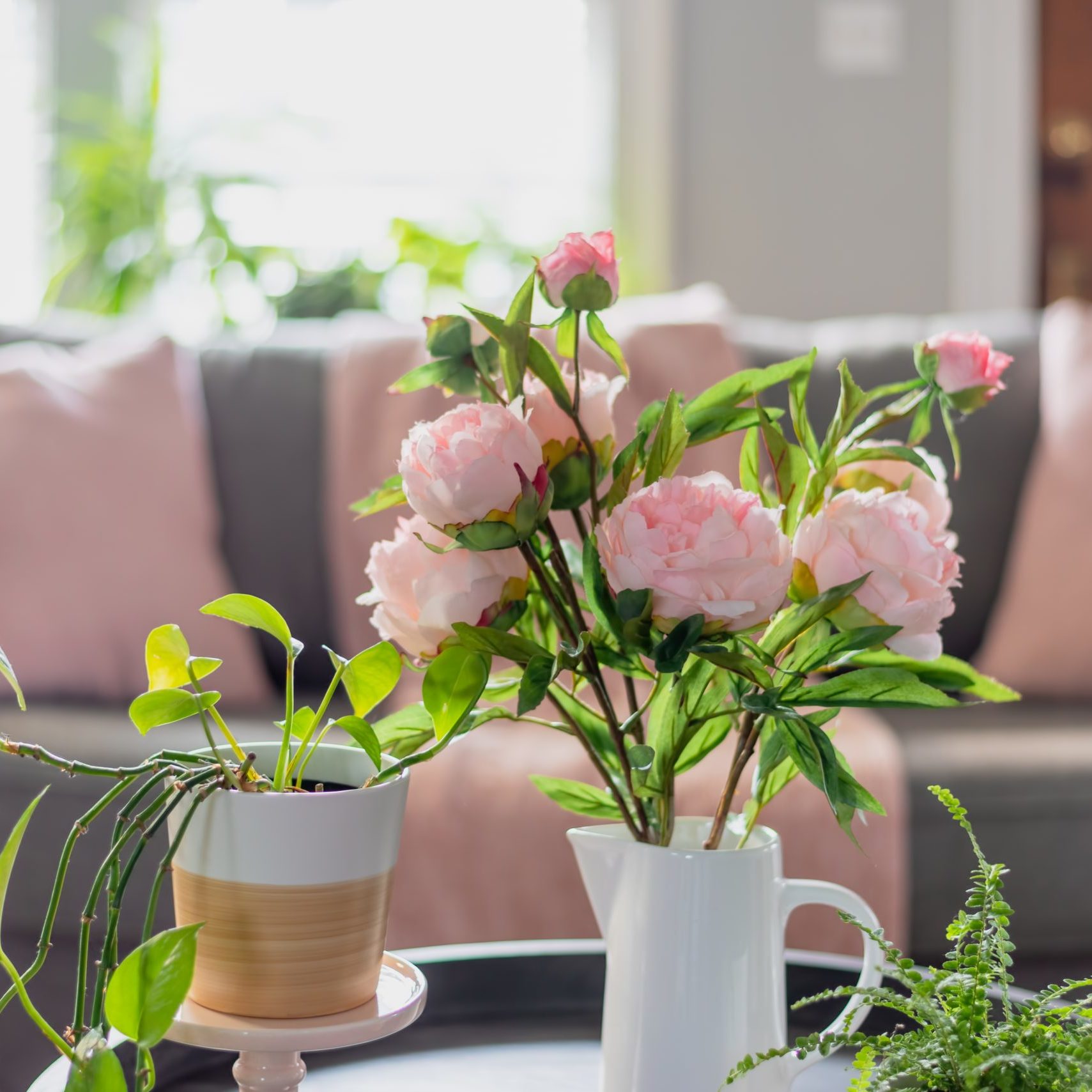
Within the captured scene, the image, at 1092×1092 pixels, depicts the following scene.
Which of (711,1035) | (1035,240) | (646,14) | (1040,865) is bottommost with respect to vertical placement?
(1040,865)

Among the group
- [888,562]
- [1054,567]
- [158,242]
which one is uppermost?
[158,242]

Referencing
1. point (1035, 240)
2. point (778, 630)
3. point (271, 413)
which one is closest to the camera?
point (778, 630)

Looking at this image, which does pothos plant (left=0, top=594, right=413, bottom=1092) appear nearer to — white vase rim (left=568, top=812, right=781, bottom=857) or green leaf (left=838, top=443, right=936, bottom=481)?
white vase rim (left=568, top=812, right=781, bottom=857)

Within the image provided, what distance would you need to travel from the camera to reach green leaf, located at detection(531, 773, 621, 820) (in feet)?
2.11

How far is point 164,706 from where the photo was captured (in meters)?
0.53

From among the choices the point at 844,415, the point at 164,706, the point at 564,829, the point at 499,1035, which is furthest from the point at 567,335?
the point at 564,829

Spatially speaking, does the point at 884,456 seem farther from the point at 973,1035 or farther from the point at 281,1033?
the point at 281,1033

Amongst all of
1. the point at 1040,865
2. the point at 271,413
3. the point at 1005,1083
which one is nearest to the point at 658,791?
the point at 1005,1083

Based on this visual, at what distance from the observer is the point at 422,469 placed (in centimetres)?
51

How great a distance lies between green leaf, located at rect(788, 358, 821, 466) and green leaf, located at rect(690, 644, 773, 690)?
0.33 ft

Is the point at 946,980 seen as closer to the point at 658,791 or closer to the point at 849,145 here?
the point at 658,791

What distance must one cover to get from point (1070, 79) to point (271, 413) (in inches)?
92.3

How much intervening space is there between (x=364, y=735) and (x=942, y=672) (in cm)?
26

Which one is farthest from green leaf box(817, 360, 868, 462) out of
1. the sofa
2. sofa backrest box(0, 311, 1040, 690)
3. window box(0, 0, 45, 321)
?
window box(0, 0, 45, 321)
